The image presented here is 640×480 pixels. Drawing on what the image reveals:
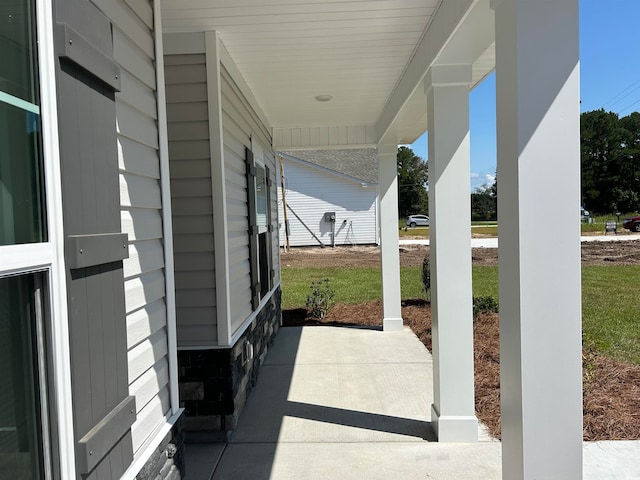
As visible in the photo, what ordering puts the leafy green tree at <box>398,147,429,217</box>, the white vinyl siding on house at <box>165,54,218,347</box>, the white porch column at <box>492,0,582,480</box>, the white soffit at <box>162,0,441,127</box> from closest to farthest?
1. the white porch column at <box>492,0,582,480</box>
2. the white soffit at <box>162,0,441,127</box>
3. the white vinyl siding on house at <box>165,54,218,347</box>
4. the leafy green tree at <box>398,147,429,217</box>

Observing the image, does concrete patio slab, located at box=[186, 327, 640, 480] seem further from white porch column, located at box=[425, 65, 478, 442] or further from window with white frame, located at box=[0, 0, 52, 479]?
window with white frame, located at box=[0, 0, 52, 479]

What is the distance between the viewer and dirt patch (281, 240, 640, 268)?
15.2m

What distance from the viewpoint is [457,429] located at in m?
3.39

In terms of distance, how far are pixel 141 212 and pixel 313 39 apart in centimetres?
206

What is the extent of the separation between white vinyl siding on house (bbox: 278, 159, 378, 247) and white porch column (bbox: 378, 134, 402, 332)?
1508 centimetres

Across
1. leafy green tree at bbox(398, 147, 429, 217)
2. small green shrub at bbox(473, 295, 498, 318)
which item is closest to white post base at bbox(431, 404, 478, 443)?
small green shrub at bbox(473, 295, 498, 318)

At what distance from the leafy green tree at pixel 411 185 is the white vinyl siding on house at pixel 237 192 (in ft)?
152

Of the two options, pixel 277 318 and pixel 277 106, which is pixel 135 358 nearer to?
pixel 277 106

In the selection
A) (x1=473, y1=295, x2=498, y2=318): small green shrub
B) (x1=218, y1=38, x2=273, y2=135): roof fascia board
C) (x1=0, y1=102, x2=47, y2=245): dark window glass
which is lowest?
(x1=473, y1=295, x2=498, y2=318): small green shrub

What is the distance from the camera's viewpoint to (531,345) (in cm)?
177

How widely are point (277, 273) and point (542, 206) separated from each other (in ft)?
19.3

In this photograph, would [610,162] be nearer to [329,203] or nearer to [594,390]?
[329,203]

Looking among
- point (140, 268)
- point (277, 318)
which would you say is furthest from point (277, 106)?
point (140, 268)

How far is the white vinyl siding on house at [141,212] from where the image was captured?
195 cm
